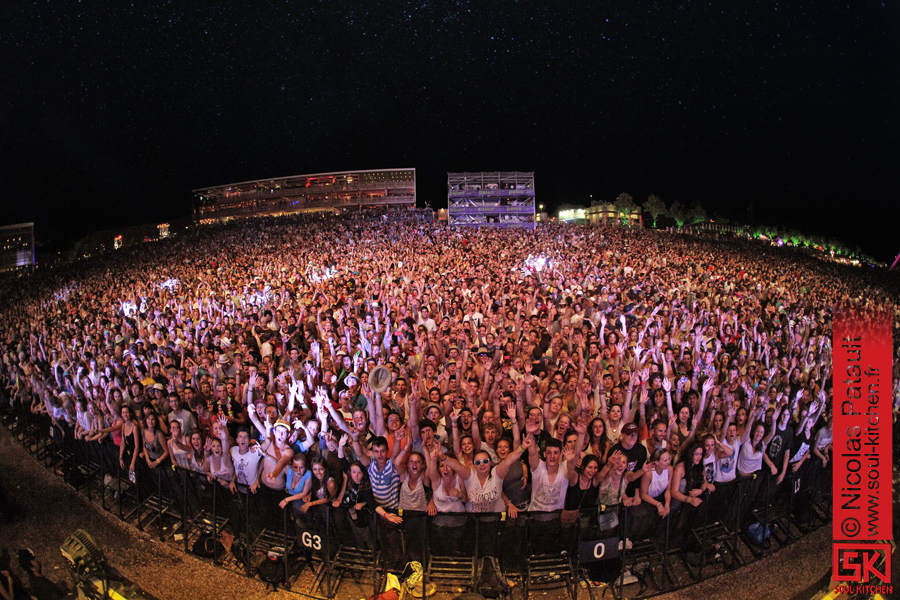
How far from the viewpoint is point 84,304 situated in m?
12.2

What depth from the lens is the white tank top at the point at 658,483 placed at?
397 cm

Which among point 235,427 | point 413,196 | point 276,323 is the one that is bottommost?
point 235,427

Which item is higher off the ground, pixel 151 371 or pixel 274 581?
pixel 151 371

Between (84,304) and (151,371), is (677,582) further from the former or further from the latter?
(84,304)

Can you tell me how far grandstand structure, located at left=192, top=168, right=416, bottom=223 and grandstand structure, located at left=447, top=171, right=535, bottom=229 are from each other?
2257cm

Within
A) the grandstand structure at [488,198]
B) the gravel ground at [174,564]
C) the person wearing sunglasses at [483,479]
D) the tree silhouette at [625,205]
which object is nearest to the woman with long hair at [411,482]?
the person wearing sunglasses at [483,479]

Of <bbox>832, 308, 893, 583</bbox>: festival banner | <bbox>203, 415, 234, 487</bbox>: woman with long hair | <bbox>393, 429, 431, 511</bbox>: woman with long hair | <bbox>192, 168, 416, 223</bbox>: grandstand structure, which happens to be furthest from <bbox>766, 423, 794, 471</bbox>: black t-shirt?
<bbox>192, 168, 416, 223</bbox>: grandstand structure

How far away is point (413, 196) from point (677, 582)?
5029 cm

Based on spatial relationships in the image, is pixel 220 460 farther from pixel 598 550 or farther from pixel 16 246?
pixel 16 246

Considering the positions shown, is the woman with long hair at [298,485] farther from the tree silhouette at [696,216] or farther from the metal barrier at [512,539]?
the tree silhouette at [696,216]

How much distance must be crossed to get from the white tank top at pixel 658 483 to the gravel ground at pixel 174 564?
0.84 meters

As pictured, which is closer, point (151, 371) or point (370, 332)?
point (151, 371)

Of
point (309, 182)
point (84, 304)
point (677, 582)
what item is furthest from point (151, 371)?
point (309, 182)

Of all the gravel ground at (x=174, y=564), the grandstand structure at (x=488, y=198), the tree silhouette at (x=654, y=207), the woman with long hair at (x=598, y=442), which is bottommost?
the gravel ground at (x=174, y=564)
